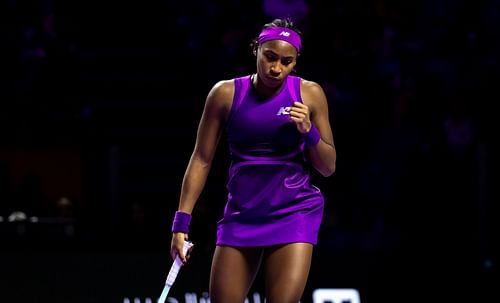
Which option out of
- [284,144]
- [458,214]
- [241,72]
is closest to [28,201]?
[241,72]

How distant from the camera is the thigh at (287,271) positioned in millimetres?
3822

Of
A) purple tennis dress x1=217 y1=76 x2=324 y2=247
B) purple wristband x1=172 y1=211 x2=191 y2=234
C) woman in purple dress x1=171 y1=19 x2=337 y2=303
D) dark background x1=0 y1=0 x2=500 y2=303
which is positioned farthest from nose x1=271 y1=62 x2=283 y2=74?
dark background x1=0 y1=0 x2=500 y2=303

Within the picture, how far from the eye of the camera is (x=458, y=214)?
681 cm

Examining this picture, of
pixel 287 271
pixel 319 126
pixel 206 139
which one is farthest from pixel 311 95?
A: pixel 287 271

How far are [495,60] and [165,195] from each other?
2944 millimetres

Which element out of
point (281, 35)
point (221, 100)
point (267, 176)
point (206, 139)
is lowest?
point (267, 176)

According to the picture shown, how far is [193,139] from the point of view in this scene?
8.27m

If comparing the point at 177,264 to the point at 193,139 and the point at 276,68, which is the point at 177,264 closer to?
the point at 276,68

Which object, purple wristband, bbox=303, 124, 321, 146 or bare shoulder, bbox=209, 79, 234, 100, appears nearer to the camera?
purple wristband, bbox=303, 124, 321, 146

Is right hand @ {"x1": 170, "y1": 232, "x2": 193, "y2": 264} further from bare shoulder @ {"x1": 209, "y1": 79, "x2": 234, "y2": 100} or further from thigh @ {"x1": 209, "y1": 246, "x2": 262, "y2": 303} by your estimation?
bare shoulder @ {"x1": 209, "y1": 79, "x2": 234, "y2": 100}

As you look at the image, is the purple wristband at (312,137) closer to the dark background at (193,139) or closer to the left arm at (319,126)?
the left arm at (319,126)

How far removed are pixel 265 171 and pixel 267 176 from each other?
0.07 feet

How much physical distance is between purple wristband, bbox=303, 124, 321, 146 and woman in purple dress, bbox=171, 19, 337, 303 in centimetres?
1

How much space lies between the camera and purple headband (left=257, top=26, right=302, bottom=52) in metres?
3.86
